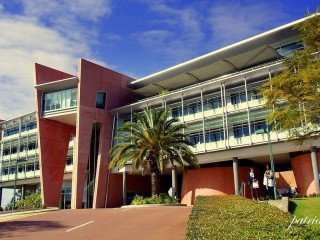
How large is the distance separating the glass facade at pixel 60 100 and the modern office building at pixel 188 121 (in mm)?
115

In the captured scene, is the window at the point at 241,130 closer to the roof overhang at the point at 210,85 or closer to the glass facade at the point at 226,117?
the glass facade at the point at 226,117

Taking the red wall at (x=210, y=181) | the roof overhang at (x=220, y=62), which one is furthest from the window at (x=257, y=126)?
the roof overhang at (x=220, y=62)

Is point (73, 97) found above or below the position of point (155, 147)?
above

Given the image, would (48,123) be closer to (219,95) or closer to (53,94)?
(53,94)

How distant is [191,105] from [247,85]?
22.5ft

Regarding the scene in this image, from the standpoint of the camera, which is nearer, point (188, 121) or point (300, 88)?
point (300, 88)

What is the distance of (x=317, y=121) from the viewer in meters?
17.8

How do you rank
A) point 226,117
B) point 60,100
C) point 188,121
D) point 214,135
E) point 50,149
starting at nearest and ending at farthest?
point 226,117 < point 214,135 < point 188,121 < point 60,100 < point 50,149

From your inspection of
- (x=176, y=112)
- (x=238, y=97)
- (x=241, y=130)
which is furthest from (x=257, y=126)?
(x=176, y=112)

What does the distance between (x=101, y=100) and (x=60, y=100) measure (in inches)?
192

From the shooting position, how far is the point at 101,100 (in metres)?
44.8

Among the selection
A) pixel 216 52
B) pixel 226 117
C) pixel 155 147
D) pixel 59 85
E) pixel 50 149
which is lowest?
pixel 155 147

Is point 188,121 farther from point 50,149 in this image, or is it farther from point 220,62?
point 50,149

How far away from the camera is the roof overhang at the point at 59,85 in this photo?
43.3m
